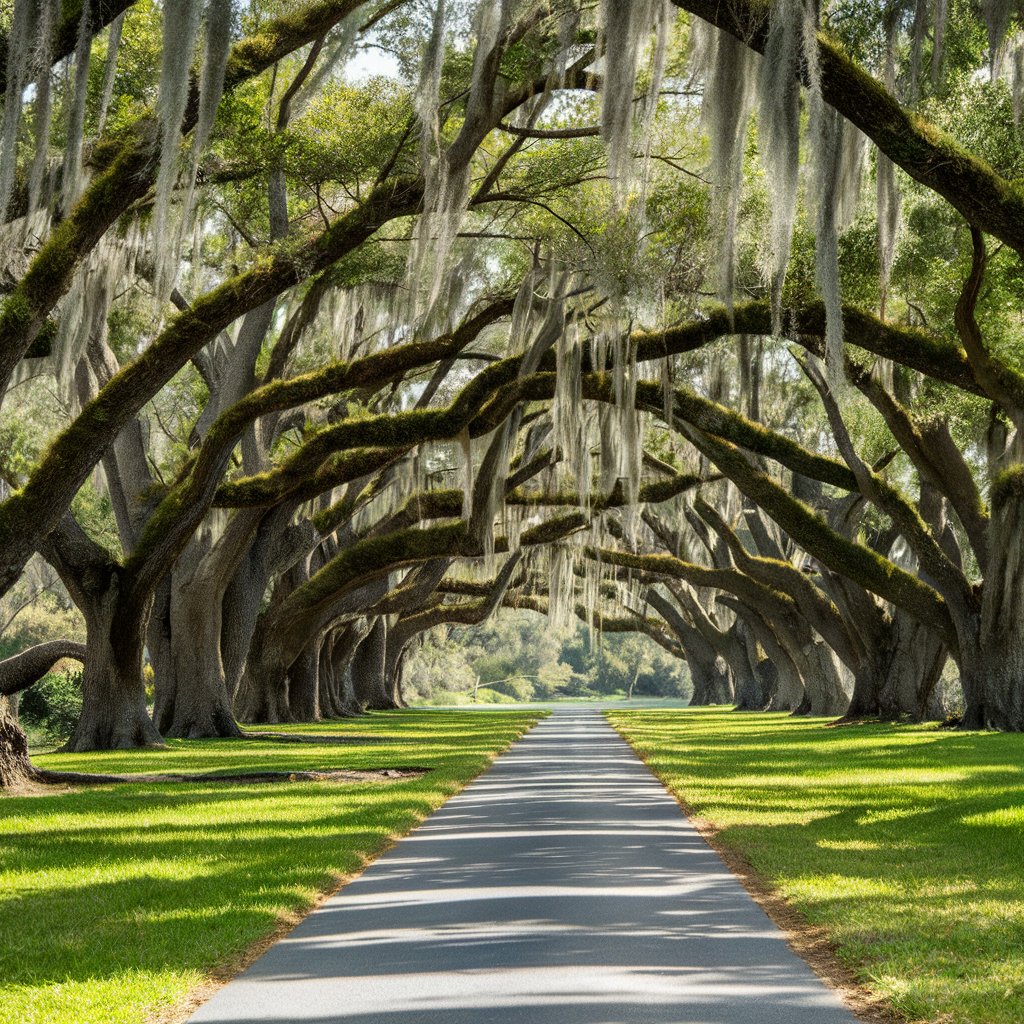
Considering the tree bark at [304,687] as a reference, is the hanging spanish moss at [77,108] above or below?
above

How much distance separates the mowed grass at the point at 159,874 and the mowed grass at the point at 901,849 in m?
2.36

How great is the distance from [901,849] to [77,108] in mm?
7062

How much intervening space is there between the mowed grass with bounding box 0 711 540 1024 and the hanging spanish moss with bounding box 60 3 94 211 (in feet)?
14.8

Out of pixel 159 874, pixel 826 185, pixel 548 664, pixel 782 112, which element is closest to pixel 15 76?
pixel 782 112

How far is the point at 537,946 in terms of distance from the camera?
200 inches

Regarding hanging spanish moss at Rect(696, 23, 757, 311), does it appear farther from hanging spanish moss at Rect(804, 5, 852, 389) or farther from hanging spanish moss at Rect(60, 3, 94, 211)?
hanging spanish moss at Rect(60, 3, 94, 211)

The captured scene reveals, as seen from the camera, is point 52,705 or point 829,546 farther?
point 52,705

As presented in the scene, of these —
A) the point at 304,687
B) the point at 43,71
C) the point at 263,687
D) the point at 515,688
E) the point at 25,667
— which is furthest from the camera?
the point at 515,688

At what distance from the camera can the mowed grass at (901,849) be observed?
4594mm

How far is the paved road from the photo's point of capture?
13.7 ft

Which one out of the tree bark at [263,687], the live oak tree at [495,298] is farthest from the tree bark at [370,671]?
the live oak tree at [495,298]

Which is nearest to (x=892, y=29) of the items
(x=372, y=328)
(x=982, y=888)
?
(x=982, y=888)

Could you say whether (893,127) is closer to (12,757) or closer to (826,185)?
(826,185)

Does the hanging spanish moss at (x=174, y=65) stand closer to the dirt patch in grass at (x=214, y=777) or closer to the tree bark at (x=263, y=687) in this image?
the dirt patch in grass at (x=214, y=777)
